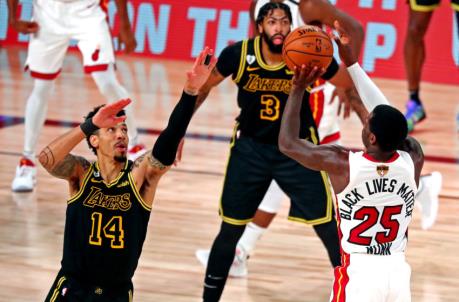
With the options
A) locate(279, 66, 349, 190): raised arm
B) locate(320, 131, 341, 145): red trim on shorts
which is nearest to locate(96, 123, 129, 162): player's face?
locate(279, 66, 349, 190): raised arm

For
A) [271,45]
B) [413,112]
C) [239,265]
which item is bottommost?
[413,112]

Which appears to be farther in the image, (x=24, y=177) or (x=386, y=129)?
(x=24, y=177)

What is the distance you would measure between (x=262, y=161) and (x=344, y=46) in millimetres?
1099

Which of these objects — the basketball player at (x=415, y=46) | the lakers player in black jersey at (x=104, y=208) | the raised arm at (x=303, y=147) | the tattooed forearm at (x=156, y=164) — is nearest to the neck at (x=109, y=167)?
Answer: the lakers player in black jersey at (x=104, y=208)

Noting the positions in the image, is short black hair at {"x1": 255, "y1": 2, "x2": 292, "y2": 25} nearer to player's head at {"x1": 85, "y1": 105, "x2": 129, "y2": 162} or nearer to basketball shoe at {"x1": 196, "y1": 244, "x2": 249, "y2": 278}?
player's head at {"x1": 85, "y1": 105, "x2": 129, "y2": 162}

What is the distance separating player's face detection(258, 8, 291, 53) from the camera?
18.5 ft

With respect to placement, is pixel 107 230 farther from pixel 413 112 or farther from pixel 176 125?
pixel 413 112

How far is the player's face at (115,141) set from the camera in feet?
15.6

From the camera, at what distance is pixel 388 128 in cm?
435

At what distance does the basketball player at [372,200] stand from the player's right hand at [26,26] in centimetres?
427

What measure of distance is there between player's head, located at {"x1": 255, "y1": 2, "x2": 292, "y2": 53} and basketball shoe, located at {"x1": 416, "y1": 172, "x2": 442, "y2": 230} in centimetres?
218

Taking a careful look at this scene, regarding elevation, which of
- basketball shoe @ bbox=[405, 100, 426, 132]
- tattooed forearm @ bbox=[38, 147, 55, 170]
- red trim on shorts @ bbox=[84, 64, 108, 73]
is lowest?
basketball shoe @ bbox=[405, 100, 426, 132]

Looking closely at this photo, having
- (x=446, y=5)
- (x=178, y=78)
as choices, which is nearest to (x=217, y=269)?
(x=178, y=78)

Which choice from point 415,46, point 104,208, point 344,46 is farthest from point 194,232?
point 415,46
